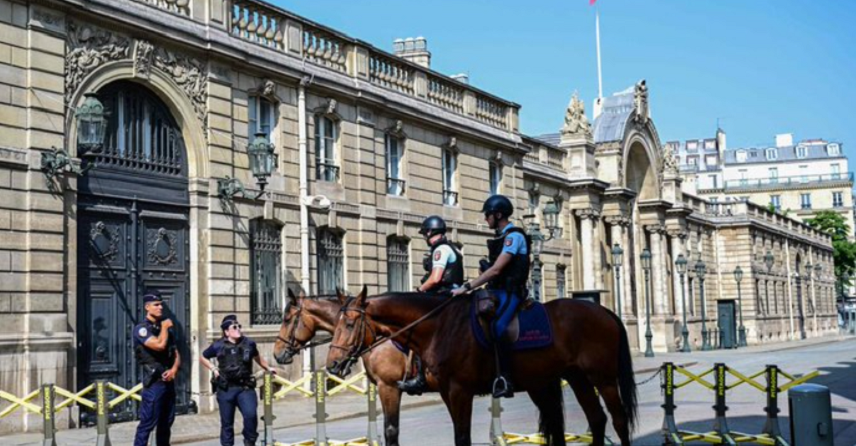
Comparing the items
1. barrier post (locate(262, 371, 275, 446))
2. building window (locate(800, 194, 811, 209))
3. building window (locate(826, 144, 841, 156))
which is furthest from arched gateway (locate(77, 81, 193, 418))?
building window (locate(826, 144, 841, 156))

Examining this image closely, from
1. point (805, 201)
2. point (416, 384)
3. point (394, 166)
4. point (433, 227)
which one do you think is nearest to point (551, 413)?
point (416, 384)

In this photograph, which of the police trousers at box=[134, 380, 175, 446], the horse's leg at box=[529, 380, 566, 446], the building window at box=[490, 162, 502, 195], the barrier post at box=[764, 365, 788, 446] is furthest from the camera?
the building window at box=[490, 162, 502, 195]

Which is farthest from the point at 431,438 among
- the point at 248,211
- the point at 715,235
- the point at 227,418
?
the point at 715,235

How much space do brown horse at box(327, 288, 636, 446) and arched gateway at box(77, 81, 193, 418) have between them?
380 inches

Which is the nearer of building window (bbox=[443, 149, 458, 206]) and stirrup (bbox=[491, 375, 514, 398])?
stirrup (bbox=[491, 375, 514, 398])

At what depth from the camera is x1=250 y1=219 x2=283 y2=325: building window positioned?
23.9 metres

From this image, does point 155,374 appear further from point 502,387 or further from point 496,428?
point 496,428

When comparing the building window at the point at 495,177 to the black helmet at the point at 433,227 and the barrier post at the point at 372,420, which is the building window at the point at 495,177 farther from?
the black helmet at the point at 433,227

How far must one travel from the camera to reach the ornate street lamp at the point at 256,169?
22.1 m

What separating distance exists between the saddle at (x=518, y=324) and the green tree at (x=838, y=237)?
102 m

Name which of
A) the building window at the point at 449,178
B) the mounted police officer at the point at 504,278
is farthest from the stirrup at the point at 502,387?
the building window at the point at 449,178

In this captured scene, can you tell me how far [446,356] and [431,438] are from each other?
18.9 ft

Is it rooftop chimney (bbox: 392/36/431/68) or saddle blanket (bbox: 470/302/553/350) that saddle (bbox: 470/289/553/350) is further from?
rooftop chimney (bbox: 392/36/431/68)

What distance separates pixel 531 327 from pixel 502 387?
0.73m
